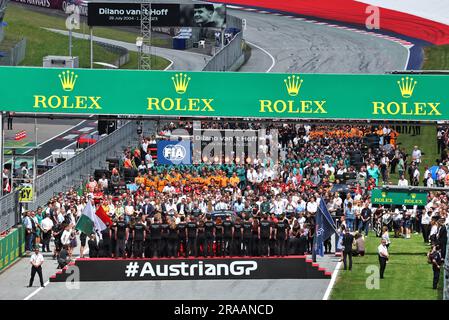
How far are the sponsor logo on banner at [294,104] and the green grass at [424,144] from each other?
12.9 m

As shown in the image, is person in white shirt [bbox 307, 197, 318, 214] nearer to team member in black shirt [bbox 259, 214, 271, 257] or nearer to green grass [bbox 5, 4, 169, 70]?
team member in black shirt [bbox 259, 214, 271, 257]

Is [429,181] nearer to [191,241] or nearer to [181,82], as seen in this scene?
[181,82]

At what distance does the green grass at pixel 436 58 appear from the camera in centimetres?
6586

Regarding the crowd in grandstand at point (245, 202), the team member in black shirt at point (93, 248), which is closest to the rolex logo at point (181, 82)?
the crowd in grandstand at point (245, 202)

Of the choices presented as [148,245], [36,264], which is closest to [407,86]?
Result: [148,245]

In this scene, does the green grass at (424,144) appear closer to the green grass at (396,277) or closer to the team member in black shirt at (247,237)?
the green grass at (396,277)

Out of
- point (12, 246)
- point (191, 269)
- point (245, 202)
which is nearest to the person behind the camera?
point (191, 269)

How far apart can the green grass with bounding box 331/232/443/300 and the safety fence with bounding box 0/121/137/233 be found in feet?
33.9

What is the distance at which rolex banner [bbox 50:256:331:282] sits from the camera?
30641 millimetres

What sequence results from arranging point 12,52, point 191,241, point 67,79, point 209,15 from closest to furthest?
1. point 191,241
2. point 67,79
3. point 12,52
4. point 209,15

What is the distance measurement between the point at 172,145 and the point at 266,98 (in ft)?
30.1

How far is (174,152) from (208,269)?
42.9 ft

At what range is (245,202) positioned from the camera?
120 feet
